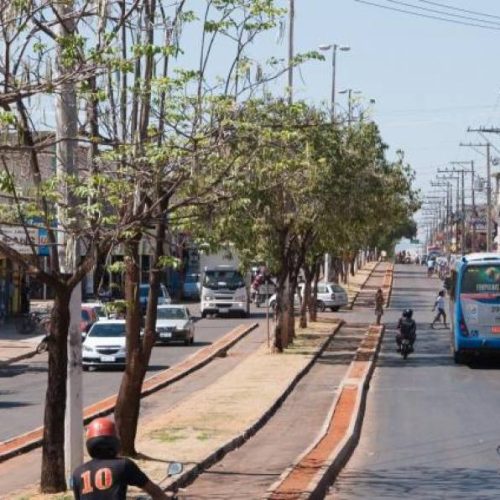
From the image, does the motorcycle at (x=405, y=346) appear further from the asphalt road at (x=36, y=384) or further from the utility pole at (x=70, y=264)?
the utility pole at (x=70, y=264)

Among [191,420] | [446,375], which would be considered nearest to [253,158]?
[191,420]

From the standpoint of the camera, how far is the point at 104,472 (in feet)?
27.2

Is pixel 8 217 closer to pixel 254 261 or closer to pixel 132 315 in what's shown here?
pixel 132 315

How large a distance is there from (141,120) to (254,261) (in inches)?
927

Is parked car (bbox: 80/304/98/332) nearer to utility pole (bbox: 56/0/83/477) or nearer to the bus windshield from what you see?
the bus windshield

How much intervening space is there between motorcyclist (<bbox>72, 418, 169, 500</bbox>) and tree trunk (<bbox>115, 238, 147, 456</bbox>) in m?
8.85

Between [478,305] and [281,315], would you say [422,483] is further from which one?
[281,315]

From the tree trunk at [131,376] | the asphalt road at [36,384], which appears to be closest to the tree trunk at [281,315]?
the asphalt road at [36,384]

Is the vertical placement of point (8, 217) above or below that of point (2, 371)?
above

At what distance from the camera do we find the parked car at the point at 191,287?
8256cm

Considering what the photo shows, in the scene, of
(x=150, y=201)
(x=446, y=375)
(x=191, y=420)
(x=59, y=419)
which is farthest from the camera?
(x=446, y=375)

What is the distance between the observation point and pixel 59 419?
1423 cm

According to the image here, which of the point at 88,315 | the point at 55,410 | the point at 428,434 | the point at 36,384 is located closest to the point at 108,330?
the point at 36,384

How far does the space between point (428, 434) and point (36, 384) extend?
13.9 meters
